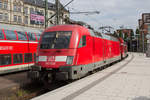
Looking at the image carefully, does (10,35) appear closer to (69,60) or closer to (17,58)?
(17,58)

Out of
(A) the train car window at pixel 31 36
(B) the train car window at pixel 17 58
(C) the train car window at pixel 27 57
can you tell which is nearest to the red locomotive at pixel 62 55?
(B) the train car window at pixel 17 58

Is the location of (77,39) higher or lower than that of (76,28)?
lower

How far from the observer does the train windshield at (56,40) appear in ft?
29.2

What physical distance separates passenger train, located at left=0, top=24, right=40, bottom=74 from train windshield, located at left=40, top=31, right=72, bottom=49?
3765 mm

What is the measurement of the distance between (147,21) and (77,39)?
348cm

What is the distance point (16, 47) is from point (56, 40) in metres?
4.83

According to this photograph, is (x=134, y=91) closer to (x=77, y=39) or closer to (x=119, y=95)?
(x=119, y=95)

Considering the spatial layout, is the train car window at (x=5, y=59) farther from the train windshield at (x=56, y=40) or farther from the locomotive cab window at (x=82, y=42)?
the locomotive cab window at (x=82, y=42)

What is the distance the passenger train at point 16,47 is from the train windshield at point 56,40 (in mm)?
3765

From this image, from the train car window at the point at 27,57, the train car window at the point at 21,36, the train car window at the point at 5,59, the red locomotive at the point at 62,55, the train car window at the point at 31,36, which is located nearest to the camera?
the red locomotive at the point at 62,55

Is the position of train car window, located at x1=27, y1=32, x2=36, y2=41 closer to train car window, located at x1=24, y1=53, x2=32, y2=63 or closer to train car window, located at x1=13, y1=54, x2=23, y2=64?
train car window, located at x1=24, y1=53, x2=32, y2=63

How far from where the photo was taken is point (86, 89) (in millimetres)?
7258

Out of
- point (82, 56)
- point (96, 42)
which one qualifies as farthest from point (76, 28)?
point (96, 42)

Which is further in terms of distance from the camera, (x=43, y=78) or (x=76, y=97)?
(x=43, y=78)
